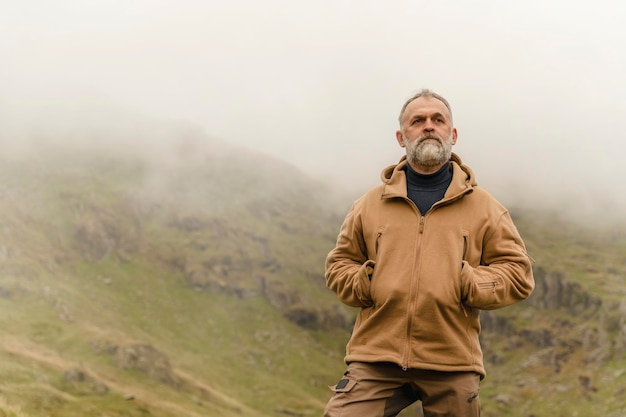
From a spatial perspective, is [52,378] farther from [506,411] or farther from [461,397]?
[506,411]

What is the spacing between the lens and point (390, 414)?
25.4ft

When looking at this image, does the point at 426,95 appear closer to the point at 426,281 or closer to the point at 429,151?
the point at 429,151

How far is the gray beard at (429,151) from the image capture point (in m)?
7.95

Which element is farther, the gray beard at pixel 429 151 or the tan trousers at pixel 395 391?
the gray beard at pixel 429 151

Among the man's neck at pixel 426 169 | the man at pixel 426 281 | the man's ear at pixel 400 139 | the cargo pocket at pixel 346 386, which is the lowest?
the cargo pocket at pixel 346 386

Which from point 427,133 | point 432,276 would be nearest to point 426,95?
point 427,133

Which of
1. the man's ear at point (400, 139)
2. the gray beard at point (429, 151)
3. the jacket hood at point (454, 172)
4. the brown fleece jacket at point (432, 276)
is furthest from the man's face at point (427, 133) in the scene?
the brown fleece jacket at point (432, 276)

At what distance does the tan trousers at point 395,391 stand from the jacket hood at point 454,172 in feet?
8.18

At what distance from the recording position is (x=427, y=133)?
810 cm

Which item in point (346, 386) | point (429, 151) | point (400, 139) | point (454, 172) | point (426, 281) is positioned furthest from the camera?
point (400, 139)

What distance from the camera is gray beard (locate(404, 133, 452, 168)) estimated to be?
7945 millimetres

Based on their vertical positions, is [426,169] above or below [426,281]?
above

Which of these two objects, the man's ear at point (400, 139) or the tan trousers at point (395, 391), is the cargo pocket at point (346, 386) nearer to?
the tan trousers at point (395, 391)

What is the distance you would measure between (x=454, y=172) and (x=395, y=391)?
119 inches
